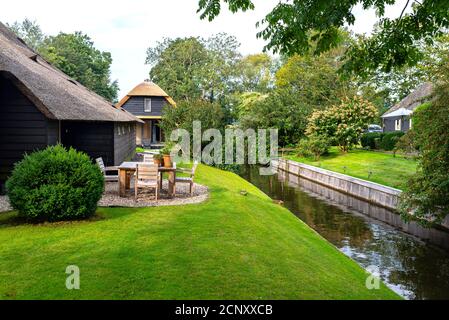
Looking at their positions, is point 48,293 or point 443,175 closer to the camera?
point 48,293

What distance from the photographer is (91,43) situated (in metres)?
76.6

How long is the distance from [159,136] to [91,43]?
3436 centimetres

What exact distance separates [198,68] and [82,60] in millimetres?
17105

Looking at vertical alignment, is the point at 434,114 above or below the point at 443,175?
above

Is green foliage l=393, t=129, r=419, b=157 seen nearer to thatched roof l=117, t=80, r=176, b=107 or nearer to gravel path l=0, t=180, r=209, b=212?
gravel path l=0, t=180, r=209, b=212

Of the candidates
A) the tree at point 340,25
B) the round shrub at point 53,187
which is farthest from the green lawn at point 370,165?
the round shrub at point 53,187

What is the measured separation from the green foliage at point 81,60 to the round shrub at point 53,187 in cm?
4439

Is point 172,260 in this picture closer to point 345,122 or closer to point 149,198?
point 149,198

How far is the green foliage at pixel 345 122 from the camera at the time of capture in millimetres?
38906

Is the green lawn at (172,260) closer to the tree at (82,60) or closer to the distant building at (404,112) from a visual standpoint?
the distant building at (404,112)

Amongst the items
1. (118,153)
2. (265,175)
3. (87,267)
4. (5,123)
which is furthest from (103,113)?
(265,175)

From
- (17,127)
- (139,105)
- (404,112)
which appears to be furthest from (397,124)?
(17,127)

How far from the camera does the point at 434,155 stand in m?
14.3

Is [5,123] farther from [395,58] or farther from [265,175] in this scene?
[265,175]
